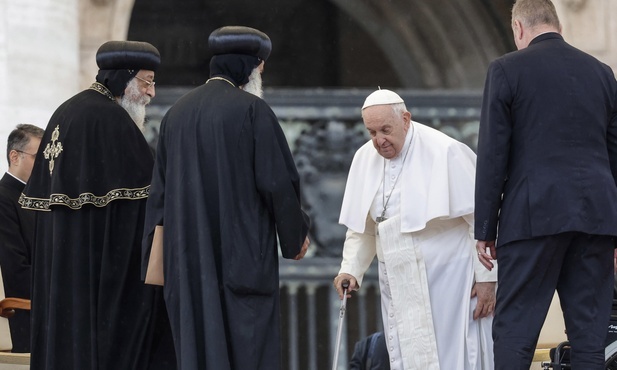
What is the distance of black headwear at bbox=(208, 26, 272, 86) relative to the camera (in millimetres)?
6820

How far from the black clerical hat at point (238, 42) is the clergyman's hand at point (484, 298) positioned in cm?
147

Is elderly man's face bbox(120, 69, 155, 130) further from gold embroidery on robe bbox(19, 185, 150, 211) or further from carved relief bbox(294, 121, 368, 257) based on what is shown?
carved relief bbox(294, 121, 368, 257)

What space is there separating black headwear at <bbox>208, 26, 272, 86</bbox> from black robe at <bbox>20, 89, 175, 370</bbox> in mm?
616

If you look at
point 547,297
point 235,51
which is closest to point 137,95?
point 235,51

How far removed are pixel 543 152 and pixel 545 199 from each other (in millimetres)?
193

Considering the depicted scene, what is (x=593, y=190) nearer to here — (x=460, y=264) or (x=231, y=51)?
(x=460, y=264)

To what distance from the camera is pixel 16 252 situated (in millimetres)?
8172

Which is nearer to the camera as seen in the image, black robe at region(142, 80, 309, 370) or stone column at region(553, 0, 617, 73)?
black robe at region(142, 80, 309, 370)

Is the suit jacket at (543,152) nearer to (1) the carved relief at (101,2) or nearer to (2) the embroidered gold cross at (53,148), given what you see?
(2) the embroidered gold cross at (53,148)

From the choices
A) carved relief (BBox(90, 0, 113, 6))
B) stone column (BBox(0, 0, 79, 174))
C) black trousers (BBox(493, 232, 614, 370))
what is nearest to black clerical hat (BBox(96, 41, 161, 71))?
black trousers (BBox(493, 232, 614, 370))

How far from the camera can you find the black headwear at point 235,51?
22.4 ft

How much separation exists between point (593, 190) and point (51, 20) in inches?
180

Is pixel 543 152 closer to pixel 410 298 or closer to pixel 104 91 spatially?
pixel 410 298

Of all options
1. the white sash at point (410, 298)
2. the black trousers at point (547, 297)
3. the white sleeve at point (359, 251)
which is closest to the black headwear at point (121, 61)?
the white sleeve at point (359, 251)
